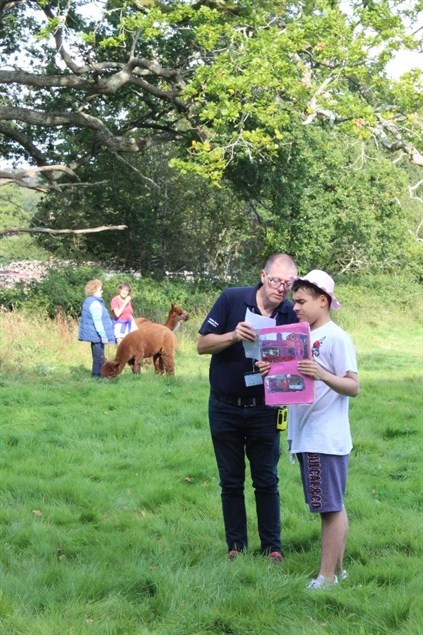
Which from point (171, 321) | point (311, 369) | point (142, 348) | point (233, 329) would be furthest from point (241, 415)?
point (171, 321)

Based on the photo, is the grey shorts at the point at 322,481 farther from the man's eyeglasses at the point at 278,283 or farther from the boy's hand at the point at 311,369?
the man's eyeglasses at the point at 278,283

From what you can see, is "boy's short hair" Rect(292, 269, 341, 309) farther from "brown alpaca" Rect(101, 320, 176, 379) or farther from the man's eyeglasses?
"brown alpaca" Rect(101, 320, 176, 379)

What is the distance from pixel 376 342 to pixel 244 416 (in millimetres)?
22541

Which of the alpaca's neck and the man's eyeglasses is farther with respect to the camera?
the alpaca's neck

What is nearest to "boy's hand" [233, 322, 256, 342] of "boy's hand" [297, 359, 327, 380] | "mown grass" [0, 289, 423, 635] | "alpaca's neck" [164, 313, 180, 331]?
"boy's hand" [297, 359, 327, 380]

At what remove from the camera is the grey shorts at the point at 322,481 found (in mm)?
5152

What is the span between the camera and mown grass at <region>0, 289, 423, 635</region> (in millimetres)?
4617

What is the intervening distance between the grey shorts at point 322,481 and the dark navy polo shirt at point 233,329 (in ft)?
2.24

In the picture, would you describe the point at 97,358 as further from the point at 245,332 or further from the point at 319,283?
the point at 319,283

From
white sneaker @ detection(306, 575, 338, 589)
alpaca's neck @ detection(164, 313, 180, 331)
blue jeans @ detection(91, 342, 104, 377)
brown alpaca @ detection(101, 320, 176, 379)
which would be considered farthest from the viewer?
alpaca's neck @ detection(164, 313, 180, 331)

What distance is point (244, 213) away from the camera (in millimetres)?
32219

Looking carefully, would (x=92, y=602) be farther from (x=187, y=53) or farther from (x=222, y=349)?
(x=187, y=53)

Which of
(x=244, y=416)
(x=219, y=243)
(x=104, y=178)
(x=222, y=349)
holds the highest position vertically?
(x=104, y=178)

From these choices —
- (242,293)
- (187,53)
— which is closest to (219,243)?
(187,53)
